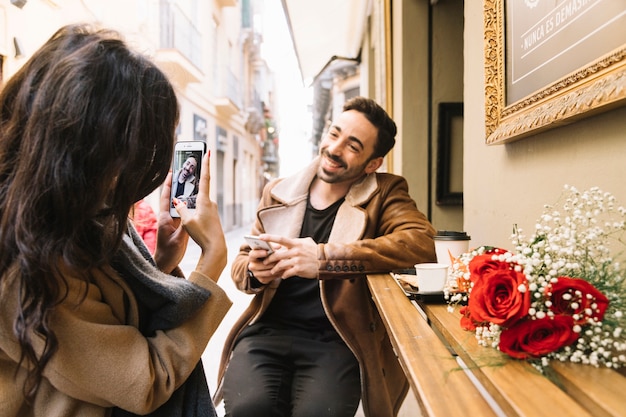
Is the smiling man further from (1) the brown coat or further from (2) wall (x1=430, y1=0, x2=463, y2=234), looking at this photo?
(2) wall (x1=430, y1=0, x2=463, y2=234)

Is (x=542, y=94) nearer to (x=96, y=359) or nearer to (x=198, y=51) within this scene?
(x=96, y=359)

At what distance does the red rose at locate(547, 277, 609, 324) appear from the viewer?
77 cm

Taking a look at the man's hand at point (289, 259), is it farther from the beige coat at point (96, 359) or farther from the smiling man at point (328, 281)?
the beige coat at point (96, 359)

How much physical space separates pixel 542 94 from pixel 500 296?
2.20ft

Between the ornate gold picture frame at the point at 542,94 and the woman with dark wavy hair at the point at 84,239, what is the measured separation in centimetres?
84

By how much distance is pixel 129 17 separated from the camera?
7.46 metres

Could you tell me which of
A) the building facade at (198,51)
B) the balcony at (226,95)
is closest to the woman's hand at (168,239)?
the building facade at (198,51)

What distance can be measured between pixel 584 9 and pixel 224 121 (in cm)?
1472

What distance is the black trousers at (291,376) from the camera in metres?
1.57

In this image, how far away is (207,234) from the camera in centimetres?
117

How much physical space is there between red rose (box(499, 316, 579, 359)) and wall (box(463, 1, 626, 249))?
36cm

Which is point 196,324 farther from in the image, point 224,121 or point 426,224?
point 224,121

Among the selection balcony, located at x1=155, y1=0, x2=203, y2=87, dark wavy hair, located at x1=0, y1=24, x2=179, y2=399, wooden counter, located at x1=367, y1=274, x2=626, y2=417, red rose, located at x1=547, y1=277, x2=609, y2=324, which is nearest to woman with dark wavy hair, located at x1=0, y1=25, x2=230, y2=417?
dark wavy hair, located at x1=0, y1=24, x2=179, y2=399

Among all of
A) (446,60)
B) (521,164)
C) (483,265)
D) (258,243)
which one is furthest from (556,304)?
(446,60)
